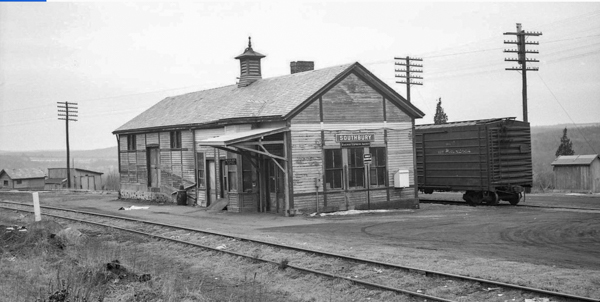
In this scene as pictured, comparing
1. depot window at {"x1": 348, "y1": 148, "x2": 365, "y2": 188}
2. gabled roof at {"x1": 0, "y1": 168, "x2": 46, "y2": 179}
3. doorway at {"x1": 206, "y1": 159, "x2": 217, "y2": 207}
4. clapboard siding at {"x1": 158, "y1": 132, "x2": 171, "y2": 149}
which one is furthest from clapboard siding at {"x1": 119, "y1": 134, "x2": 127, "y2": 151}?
gabled roof at {"x1": 0, "y1": 168, "x2": 46, "y2": 179}

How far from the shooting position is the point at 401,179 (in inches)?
998

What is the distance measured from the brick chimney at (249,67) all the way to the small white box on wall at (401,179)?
969 centimetres

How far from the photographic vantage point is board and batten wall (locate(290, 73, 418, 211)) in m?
23.2

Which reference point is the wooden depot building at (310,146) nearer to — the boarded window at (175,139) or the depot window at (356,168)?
the depot window at (356,168)

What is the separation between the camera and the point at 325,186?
77.9 feet

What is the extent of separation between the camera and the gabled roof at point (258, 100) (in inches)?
941

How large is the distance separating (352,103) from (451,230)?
836 centimetres

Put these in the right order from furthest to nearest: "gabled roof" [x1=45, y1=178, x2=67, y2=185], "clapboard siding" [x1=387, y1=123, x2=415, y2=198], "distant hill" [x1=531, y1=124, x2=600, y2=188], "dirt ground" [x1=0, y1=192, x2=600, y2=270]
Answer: "distant hill" [x1=531, y1=124, x2=600, y2=188], "gabled roof" [x1=45, y1=178, x2=67, y2=185], "clapboard siding" [x1=387, y1=123, x2=415, y2=198], "dirt ground" [x1=0, y1=192, x2=600, y2=270]

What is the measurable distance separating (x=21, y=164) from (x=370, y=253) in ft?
515

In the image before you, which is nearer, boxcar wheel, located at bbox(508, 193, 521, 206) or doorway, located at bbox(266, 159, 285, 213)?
doorway, located at bbox(266, 159, 285, 213)

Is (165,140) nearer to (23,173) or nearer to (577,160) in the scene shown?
(577,160)

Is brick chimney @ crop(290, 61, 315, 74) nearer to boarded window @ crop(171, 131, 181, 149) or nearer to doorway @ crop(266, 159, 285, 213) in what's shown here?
boarded window @ crop(171, 131, 181, 149)

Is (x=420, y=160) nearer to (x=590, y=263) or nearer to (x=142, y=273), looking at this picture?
(x=590, y=263)

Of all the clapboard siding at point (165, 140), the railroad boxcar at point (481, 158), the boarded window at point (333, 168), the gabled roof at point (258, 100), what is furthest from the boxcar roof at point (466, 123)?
the clapboard siding at point (165, 140)
